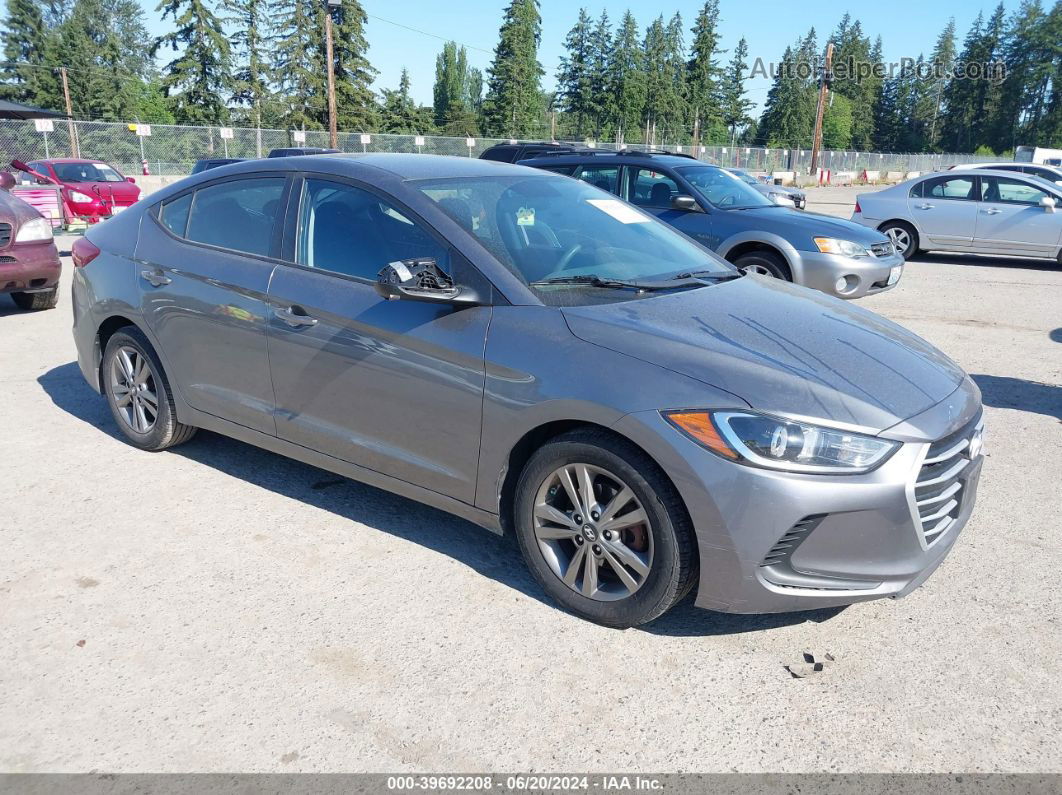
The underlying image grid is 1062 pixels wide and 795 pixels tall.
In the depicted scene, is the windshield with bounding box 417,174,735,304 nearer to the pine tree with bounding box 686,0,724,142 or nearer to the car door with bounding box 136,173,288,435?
the car door with bounding box 136,173,288,435

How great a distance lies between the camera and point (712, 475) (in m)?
2.83

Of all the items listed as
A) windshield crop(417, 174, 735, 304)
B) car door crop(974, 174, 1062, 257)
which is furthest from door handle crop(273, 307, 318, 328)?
car door crop(974, 174, 1062, 257)

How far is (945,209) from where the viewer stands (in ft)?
47.0

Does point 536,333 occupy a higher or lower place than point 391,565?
higher

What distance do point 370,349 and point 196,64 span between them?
206 feet

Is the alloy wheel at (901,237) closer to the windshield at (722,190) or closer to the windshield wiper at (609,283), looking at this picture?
the windshield at (722,190)

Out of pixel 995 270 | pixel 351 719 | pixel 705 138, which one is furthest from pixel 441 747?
pixel 705 138

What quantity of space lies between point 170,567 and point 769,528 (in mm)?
2468

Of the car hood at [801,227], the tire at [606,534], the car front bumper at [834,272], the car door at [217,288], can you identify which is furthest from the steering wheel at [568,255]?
the car hood at [801,227]

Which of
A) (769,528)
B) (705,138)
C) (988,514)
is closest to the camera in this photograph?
(769,528)

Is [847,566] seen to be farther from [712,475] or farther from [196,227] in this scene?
[196,227]

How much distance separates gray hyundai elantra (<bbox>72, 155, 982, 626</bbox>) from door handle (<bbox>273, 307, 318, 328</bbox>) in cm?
1

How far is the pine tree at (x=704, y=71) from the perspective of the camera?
9238 cm

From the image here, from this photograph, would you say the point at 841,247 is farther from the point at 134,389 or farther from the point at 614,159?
the point at 134,389
